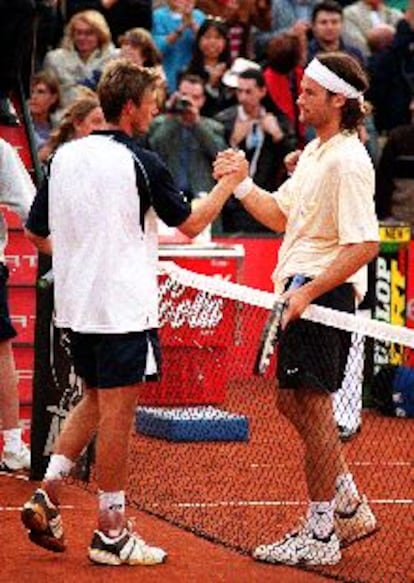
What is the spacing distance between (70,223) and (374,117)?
10.3 m

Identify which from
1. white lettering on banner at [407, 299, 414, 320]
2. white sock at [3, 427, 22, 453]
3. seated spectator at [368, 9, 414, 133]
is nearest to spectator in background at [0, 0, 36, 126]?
white sock at [3, 427, 22, 453]

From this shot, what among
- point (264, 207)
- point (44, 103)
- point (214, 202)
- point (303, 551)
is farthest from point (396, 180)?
point (303, 551)

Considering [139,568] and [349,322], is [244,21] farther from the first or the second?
[139,568]

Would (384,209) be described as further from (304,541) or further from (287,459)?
(304,541)

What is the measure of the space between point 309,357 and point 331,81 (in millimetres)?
A: 1151

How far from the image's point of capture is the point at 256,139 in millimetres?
17734

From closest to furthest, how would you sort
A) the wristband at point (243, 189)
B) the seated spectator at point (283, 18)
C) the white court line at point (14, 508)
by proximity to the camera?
1. the wristband at point (243, 189)
2. the white court line at point (14, 508)
3. the seated spectator at point (283, 18)

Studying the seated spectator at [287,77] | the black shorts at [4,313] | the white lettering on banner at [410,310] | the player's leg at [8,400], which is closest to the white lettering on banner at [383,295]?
the white lettering on banner at [410,310]

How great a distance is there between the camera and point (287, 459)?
12.5 m

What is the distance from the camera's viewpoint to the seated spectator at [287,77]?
17797 millimetres

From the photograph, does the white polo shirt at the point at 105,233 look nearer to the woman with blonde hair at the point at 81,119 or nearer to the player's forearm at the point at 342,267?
the player's forearm at the point at 342,267

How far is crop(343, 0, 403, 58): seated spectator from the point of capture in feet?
65.0

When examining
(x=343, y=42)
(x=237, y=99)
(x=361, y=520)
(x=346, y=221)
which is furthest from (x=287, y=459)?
(x=343, y=42)

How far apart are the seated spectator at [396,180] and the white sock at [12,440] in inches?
246
